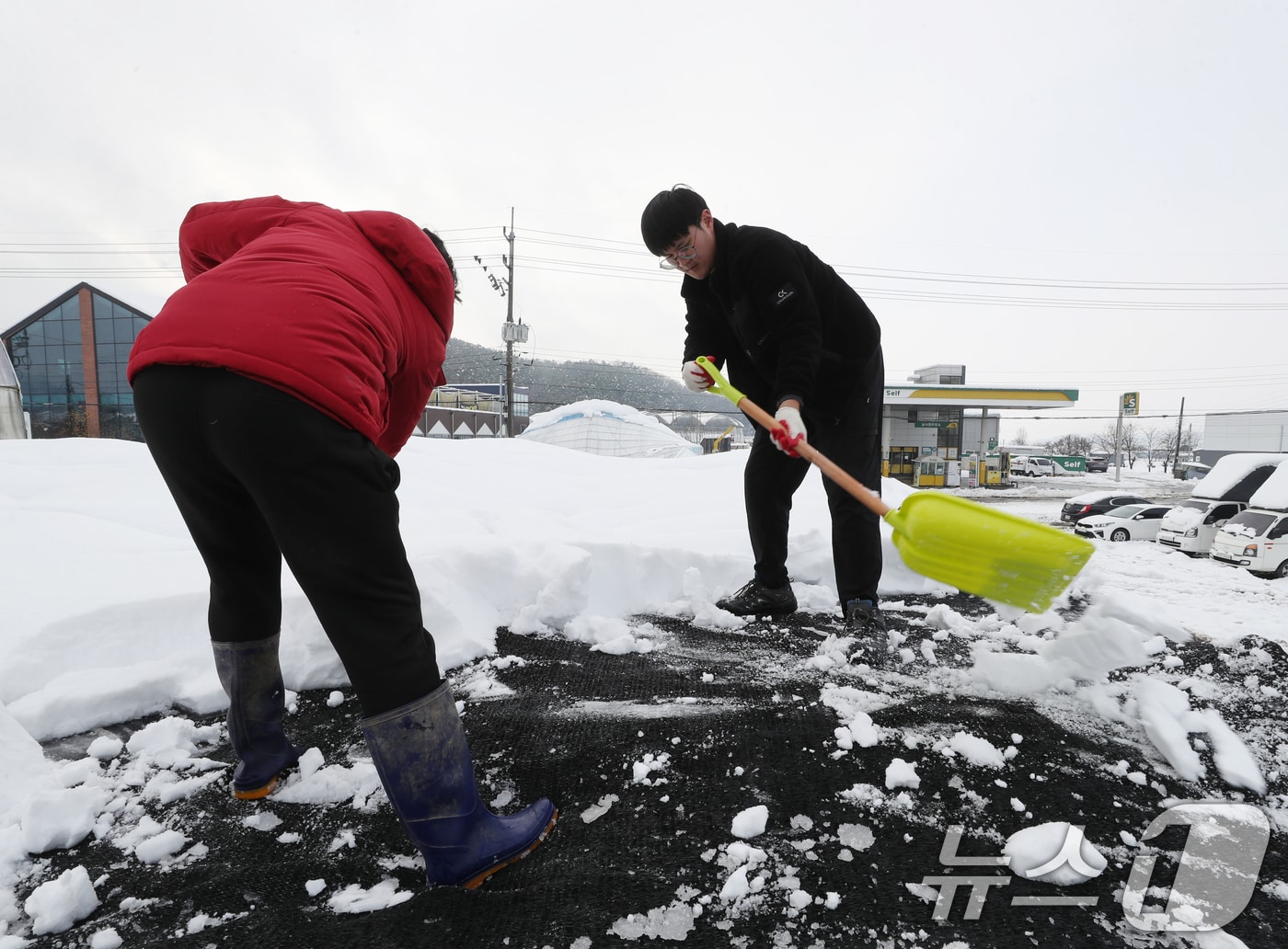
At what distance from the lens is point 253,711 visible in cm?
120

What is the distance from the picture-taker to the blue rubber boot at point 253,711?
3.89 ft

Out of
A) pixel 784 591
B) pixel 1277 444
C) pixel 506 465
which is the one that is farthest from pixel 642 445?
pixel 1277 444

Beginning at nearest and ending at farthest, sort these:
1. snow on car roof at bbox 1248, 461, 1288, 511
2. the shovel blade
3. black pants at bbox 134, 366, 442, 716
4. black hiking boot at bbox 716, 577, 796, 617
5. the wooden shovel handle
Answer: black pants at bbox 134, 366, 442, 716 → the shovel blade → the wooden shovel handle → black hiking boot at bbox 716, 577, 796, 617 → snow on car roof at bbox 1248, 461, 1288, 511

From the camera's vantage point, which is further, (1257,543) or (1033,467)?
(1033,467)

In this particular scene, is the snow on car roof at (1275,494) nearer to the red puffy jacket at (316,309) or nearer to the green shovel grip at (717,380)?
the green shovel grip at (717,380)

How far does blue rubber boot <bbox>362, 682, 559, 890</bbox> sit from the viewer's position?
0.92 metres

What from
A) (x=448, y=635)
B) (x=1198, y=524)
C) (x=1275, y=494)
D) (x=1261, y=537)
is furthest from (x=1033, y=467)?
(x=448, y=635)

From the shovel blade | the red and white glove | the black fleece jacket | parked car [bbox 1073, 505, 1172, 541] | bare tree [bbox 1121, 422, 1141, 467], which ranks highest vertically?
the black fleece jacket

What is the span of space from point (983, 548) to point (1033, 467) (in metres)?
40.1

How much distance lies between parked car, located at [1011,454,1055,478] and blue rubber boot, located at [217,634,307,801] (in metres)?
39.3

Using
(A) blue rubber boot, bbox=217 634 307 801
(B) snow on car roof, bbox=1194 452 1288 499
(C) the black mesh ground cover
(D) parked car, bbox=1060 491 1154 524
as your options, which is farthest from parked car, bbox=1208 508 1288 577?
(A) blue rubber boot, bbox=217 634 307 801

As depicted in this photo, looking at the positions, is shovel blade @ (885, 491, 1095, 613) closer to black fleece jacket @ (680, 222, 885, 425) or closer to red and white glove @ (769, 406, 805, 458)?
red and white glove @ (769, 406, 805, 458)

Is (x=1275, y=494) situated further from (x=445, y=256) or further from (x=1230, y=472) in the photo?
(x=445, y=256)

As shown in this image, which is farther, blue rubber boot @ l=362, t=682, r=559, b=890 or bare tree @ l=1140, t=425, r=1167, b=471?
bare tree @ l=1140, t=425, r=1167, b=471
